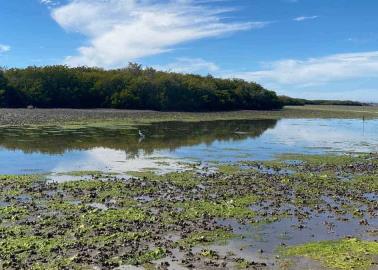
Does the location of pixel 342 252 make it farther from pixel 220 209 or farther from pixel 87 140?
pixel 87 140

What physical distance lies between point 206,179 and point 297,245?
9.11 meters

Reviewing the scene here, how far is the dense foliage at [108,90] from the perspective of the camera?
8581 cm

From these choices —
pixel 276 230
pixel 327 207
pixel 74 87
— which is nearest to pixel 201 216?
pixel 276 230

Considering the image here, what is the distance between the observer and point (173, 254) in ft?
36.9

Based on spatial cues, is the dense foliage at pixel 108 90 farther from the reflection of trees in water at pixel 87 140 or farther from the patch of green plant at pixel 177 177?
the patch of green plant at pixel 177 177

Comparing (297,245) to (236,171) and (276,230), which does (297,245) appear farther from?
(236,171)

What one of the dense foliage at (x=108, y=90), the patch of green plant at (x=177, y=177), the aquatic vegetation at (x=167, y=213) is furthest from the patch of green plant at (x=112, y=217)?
the dense foliage at (x=108, y=90)

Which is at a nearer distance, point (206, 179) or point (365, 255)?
point (365, 255)

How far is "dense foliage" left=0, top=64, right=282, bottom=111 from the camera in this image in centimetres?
8581

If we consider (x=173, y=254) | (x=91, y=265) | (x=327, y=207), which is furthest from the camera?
(x=327, y=207)

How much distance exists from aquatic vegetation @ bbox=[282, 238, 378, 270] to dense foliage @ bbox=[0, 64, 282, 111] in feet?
254

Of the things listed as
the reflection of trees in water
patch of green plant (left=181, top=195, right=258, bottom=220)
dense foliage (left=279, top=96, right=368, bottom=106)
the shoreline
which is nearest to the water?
the reflection of trees in water

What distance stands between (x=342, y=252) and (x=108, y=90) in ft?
281

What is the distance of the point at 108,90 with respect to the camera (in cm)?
9444
